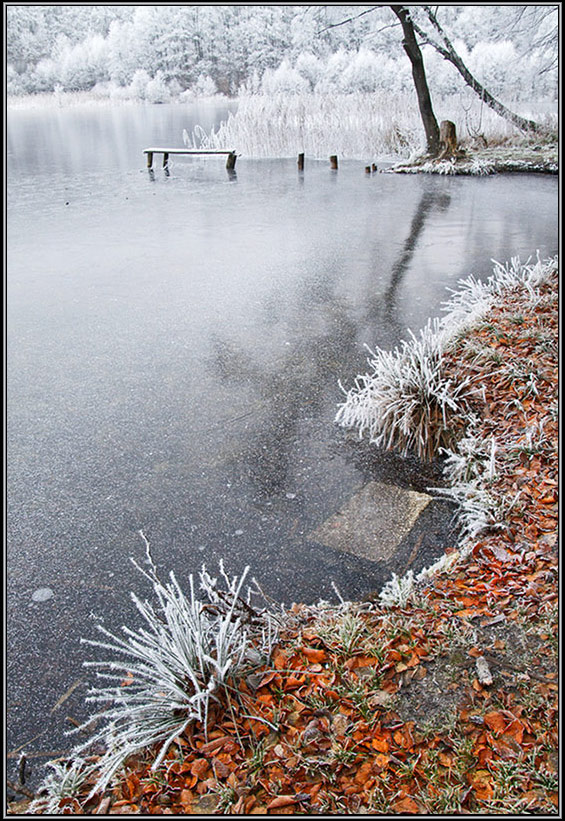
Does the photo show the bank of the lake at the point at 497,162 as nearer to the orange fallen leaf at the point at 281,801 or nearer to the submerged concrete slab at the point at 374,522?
the submerged concrete slab at the point at 374,522

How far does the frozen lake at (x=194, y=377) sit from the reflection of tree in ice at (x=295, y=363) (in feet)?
0.06

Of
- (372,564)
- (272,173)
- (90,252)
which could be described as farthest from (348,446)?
(272,173)

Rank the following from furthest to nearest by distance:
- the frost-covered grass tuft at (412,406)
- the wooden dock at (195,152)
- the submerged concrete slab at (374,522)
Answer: the wooden dock at (195,152) < the frost-covered grass tuft at (412,406) < the submerged concrete slab at (374,522)

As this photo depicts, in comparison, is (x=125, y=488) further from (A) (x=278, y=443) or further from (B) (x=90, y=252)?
(B) (x=90, y=252)

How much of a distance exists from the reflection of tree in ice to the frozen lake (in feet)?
0.06

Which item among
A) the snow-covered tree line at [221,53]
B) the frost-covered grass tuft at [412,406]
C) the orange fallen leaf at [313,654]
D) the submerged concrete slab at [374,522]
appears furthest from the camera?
the snow-covered tree line at [221,53]

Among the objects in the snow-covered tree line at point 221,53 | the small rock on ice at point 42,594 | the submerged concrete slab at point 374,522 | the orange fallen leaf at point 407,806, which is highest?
the snow-covered tree line at point 221,53

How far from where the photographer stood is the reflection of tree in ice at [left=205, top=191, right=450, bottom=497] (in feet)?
12.2

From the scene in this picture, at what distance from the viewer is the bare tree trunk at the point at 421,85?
1434 cm

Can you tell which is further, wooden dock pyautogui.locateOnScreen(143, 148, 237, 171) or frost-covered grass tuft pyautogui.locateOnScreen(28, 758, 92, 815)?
wooden dock pyautogui.locateOnScreen(143, 148, 237, 171)

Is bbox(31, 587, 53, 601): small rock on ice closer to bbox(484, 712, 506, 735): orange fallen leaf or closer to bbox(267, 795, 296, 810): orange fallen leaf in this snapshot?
bbox(267, 795, 296, 810): orange fallen leaf

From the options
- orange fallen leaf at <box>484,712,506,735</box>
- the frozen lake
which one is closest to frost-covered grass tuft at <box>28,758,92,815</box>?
the frozen lake

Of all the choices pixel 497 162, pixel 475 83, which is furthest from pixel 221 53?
pixel 497 162

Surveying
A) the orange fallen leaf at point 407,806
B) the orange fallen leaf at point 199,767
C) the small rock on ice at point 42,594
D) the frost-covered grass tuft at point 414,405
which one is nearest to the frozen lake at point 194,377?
the small rock on ice at point 42,594
